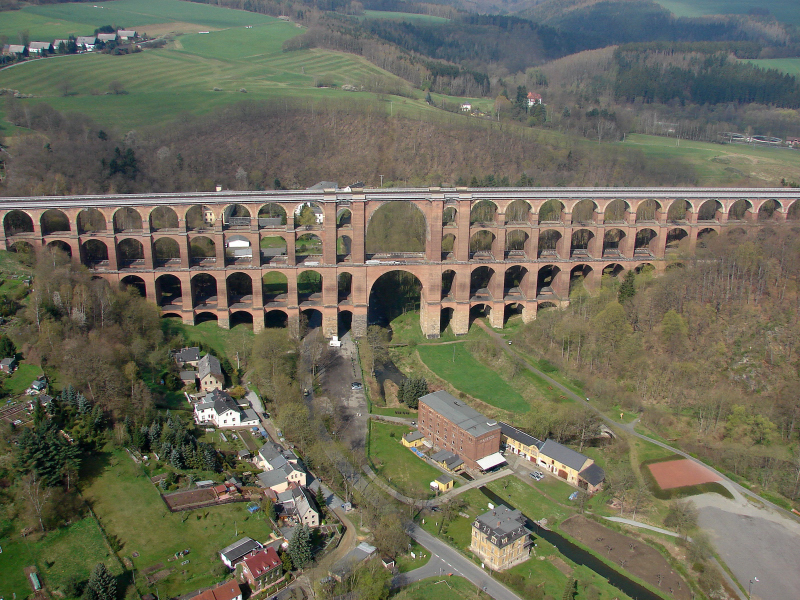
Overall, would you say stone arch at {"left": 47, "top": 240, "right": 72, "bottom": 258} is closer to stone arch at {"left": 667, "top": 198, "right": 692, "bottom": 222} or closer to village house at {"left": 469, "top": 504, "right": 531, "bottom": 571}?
village house at {"left": 469, "top": 504, "right": 531, "bottom": 571}

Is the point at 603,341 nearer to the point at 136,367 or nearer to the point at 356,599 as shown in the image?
the point at 356,599

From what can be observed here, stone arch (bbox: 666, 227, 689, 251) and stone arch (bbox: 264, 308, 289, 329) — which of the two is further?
stone arch (bbox: 666, 227, 689, 251)

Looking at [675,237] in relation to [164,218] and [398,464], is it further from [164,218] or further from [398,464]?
[164,218]

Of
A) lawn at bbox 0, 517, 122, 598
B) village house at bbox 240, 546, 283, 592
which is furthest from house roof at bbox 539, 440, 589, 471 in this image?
lawn at bbox 0, 517, 122, 598

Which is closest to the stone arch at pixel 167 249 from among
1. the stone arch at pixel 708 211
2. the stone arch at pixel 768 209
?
the stone arch at pixel 708 211

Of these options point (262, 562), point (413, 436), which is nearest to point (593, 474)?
point (413, 436)

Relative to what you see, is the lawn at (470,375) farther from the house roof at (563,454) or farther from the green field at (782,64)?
the green field at (782,64)
